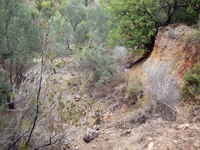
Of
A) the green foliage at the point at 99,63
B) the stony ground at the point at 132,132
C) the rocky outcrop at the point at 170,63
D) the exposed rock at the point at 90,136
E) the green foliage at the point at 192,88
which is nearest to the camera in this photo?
the stony ground at the point at 132,132

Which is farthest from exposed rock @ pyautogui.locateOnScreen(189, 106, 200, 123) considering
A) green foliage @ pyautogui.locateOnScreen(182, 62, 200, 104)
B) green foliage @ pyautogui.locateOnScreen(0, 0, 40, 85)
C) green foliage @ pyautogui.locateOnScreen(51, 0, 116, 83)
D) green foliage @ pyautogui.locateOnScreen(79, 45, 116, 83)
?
green foliage @ pyautogui.locateOnScreen(0, 0, 40, 85)

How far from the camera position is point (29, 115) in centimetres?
601

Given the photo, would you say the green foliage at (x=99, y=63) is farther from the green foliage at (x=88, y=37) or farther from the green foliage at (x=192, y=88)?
the green foliage at (x=192, y=88)

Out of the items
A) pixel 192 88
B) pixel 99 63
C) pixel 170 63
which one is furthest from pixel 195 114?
pixel 99 63

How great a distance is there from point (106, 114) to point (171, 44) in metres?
4.30

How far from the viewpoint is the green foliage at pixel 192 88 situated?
3.98 meters

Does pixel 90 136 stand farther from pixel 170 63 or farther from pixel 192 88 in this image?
pixel 170 63

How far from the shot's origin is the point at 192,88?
157 inches

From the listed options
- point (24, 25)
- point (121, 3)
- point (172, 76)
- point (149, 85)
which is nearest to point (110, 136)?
point (149, 85)

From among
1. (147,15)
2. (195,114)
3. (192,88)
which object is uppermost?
(147,15)

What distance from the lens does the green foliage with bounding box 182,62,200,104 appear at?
3.98 meters

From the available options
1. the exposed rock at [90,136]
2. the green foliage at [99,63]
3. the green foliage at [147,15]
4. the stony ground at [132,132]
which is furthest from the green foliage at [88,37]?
the exposed rock at [90,136]

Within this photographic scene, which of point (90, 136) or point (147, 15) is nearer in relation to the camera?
point (90, 136)

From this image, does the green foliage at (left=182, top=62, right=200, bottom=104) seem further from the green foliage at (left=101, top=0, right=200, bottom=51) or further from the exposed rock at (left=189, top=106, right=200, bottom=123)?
the green foliage at (left=101, top=0, right=200, bottom=51)
